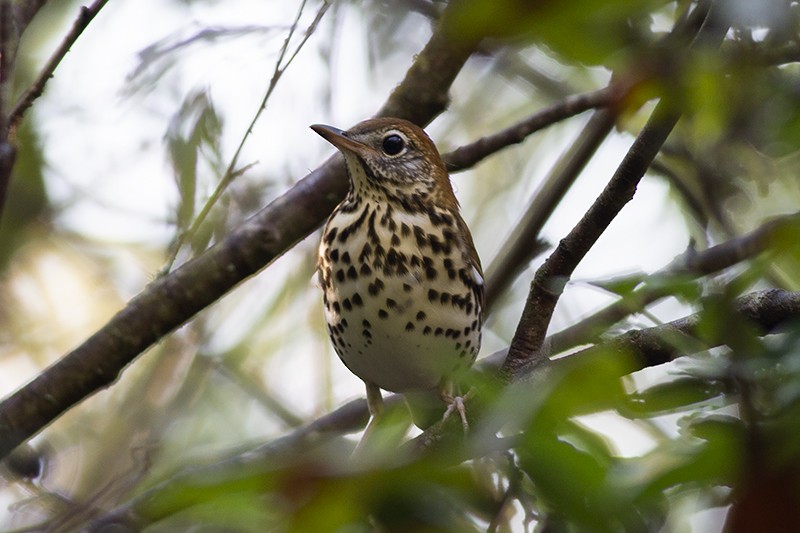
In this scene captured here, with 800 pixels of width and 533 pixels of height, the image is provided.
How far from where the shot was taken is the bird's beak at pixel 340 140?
3930 mm

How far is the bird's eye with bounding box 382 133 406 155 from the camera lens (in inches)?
161

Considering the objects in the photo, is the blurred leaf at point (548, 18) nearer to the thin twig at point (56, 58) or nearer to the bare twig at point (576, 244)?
the bare twig at point (576, 244)

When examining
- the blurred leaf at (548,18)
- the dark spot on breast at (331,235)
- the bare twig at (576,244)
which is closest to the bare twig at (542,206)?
the dark spot on breast at (331,235)

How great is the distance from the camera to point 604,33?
50.4 inches

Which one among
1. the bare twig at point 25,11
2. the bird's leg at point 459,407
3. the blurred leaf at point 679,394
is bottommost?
the bird's leg at point 459,407

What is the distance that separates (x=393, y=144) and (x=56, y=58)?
173 centimetres

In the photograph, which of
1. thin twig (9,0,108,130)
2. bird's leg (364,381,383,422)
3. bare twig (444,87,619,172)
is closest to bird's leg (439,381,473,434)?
bird's leg (364,381,383,422)

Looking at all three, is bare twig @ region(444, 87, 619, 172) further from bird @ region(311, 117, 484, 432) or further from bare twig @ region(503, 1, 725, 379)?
bare twig @ region(503, 1, 725, 379)

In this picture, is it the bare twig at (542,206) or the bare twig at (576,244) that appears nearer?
the bare twig at (576,244)

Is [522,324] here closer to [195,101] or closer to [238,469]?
[238,469]

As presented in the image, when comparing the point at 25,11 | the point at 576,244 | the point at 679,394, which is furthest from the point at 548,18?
the point at 25,11

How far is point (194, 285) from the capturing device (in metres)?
3.25

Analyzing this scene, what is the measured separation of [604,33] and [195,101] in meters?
2.85

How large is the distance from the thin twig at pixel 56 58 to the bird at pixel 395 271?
129 cm
